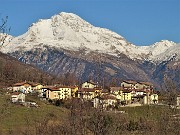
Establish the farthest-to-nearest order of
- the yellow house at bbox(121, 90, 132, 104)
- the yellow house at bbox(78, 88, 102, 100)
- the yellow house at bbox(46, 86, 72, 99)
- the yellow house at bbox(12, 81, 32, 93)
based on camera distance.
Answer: the yellow house at bbox(12, 81, 32, 93) < the yellow house at bbox(121, 90, 132, 104) < the yellow house at bbox(46, 86, 72, 99) < the yellow house at bbox(78, 88, 102, 100)

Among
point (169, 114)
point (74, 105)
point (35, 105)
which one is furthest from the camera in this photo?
point (35, 105)

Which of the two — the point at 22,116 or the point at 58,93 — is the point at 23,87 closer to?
the point at 58,93

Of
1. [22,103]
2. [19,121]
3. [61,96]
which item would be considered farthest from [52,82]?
[19,121]

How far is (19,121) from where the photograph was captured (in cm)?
4603

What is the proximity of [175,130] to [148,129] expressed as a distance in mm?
2662

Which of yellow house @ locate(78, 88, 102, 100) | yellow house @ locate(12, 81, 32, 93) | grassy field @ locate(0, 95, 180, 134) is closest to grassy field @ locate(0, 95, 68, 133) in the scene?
grassy field @ locate(0, 95, 180, 134)

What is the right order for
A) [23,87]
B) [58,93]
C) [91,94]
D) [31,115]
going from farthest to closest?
[23,87], [58,93], [31,115], [91,94]

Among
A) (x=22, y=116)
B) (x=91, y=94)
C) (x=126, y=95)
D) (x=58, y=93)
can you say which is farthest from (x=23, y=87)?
(x=91, y=94)

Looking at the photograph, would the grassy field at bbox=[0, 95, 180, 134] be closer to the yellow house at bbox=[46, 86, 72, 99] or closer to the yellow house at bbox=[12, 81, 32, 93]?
the yellow house at bbox=[46, 86, 72, 99]

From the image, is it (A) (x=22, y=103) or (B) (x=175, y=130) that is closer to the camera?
(B) (x=175, y=130)

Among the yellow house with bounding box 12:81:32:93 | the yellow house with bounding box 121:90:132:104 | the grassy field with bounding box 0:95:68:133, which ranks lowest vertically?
the grassy field with bounding box 0:95:68:133

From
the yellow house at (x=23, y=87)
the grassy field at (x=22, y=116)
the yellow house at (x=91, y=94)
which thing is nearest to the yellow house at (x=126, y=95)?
the yellow house at (x=23, y=87)

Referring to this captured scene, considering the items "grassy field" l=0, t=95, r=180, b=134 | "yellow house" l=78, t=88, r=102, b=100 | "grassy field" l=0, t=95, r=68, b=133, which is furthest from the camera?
"grassy field" l=0, t=95, r=68, b=133

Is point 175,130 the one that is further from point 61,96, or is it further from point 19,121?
point 61,96
